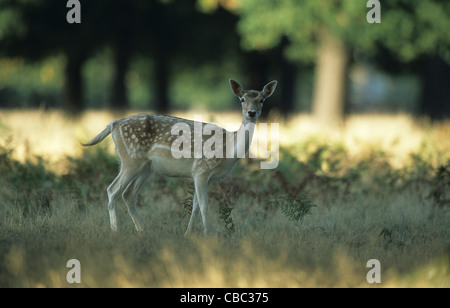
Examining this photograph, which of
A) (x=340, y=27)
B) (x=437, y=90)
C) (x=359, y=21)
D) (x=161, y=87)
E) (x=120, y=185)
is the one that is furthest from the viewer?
(x=161, y=87)

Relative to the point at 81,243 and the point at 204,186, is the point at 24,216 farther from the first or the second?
the point at 204,186

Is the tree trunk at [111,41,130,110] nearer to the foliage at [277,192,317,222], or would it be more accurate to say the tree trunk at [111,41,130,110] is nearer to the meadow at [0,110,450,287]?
the meadow at [0,110,450,287]

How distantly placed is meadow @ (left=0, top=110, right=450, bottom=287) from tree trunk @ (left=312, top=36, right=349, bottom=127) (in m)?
6.89

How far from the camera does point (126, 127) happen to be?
7414 mm

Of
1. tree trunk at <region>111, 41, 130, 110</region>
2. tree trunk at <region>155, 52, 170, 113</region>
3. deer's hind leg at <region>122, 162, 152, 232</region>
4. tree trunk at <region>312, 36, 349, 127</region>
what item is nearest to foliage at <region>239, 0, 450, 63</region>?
tree trunk at <region>312, 36, 349, 127</region>

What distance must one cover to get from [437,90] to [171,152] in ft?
44.1

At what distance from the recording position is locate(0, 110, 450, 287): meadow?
5543 mm

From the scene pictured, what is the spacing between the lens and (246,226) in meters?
7.39

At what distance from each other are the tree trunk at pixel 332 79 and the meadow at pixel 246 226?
22.6 ft

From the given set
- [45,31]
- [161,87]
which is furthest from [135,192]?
[161,87]

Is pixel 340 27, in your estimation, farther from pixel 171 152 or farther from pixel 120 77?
pixel 120 77
